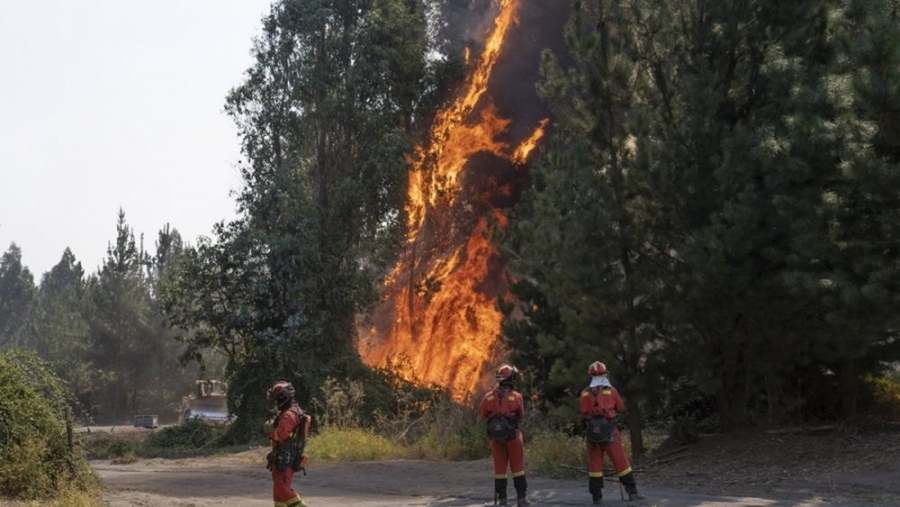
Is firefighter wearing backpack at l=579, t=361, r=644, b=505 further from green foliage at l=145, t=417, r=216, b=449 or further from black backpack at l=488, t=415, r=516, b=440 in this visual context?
green foliage at l=145, t=417, r=216, b=449

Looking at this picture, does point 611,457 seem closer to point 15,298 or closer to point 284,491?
point 284,491

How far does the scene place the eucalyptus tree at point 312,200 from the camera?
123 feet

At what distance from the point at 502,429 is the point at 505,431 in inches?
2.1

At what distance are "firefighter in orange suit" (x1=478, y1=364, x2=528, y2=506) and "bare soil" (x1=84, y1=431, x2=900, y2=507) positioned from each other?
84cm

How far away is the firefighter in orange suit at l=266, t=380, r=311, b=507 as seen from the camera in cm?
1361

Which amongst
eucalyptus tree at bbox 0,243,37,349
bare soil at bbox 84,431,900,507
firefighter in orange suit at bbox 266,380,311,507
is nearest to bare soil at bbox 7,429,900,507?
bare soil at bbox 84,431,900,507

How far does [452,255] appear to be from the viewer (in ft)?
133

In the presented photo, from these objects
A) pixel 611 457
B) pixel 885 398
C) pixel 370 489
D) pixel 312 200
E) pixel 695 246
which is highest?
pixel 312 200

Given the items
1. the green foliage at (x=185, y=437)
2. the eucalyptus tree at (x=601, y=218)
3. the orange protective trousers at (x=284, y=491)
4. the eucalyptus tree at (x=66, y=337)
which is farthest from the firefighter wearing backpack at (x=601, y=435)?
the eucalyptus tree at (x=66, y=337)

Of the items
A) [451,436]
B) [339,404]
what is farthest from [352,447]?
[339,404]

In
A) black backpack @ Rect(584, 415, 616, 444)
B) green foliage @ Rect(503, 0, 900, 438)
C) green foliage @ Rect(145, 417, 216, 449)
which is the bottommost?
black backpack @ Rect(584, 415, 616, 444)

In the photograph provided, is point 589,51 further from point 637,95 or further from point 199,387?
point 199,387

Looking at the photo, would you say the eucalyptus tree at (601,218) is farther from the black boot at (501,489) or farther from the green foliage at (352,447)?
the green foliage at (352,447)

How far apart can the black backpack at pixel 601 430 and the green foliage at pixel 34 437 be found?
833 centimetres
